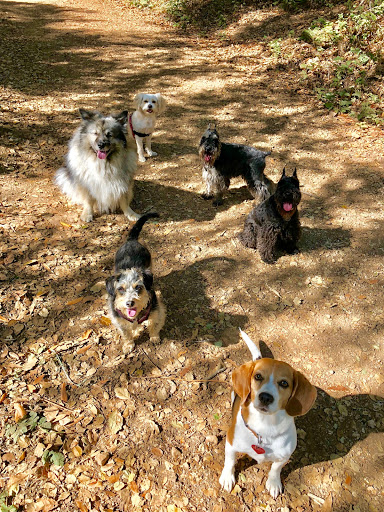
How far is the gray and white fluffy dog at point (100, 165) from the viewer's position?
16.8 ft

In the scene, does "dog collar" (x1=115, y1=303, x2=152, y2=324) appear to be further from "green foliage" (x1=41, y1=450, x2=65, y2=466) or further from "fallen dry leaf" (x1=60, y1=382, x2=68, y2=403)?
"green foliage" (x1=41, y1=450, x2=65, y2=466)

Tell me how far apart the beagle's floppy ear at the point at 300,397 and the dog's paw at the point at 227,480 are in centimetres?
103

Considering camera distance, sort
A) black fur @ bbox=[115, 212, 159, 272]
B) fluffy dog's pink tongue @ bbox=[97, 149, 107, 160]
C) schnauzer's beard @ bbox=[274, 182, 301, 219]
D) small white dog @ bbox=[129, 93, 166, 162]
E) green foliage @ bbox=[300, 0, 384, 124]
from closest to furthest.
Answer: black fur @ bbox=[115, 212, 159, 272]
schnauzer's beard @ bbox=[274, 182, 301, 219]
fluffy dog's pink tongue @ bbox=[97, 149, 107, 160]
small white dog @ bbox=[129, 93, 166, 162]
green foliage @ bbox=[300, 0, 384, 124]

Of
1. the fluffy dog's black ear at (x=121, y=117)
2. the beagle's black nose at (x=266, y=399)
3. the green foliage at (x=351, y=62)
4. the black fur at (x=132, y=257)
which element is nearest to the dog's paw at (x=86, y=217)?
the fluffy dog's black ear at (x=121, y=117)

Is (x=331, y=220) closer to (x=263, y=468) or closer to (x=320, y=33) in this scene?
(x=263, y=468)

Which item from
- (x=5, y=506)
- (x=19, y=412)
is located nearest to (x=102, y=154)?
(x=19, y=412)

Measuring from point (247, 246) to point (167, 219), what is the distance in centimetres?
157

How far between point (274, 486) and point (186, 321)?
2055mm

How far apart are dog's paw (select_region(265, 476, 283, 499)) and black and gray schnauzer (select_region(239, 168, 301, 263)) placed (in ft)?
9.80

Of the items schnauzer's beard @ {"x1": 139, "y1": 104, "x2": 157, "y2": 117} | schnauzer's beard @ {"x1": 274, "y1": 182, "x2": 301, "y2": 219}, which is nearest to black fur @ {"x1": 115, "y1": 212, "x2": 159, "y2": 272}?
schnauzer's beard @ {"x1": 274, "y1": 182, "x2": 301, "y2": 219}

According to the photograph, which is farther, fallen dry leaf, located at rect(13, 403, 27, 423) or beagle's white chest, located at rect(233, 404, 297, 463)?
fallen dry leaf, located at rect(13, 403, 27, 423)

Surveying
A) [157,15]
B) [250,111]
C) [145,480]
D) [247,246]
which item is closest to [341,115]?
[250,111]

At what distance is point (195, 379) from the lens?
3.88m

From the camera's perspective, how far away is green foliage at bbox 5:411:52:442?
10.8ft
